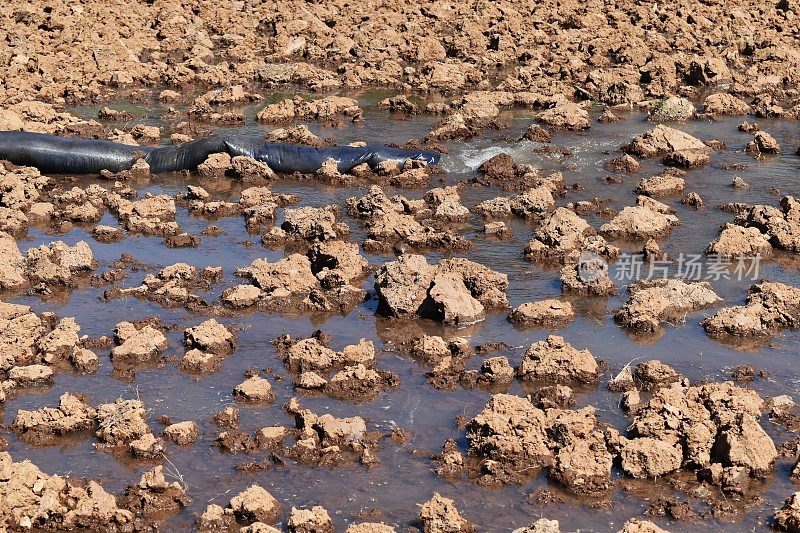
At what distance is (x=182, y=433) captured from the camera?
7.76 metres

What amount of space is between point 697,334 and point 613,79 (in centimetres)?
831

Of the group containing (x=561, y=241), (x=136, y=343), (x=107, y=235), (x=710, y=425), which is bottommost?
(x=107, y=235)

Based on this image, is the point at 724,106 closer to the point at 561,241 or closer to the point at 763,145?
the point at 763,145

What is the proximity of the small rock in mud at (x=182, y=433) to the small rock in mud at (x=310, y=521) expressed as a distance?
130cm

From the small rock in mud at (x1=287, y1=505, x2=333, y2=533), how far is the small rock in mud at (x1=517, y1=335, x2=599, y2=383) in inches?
96.4

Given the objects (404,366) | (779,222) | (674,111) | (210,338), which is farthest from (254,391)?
(674,111)

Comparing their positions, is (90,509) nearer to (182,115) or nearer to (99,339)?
(99,339)

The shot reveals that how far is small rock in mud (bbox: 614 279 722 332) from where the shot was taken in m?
9.50

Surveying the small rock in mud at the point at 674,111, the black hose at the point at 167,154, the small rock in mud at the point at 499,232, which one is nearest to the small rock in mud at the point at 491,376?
the small rock in mud at the point at 499,232

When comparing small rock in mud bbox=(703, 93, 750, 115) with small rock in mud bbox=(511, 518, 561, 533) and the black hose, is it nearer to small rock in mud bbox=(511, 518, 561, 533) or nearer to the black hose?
the black hose

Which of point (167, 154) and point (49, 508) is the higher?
point (49, 508)

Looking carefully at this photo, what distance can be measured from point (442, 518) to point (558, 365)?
2291 mm

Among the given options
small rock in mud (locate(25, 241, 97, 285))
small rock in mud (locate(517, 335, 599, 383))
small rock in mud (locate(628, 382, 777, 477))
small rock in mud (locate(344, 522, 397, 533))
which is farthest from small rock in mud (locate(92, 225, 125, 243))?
small rock in mud (locate(628, 382, 777, 477))

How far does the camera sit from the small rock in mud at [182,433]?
7746mm
